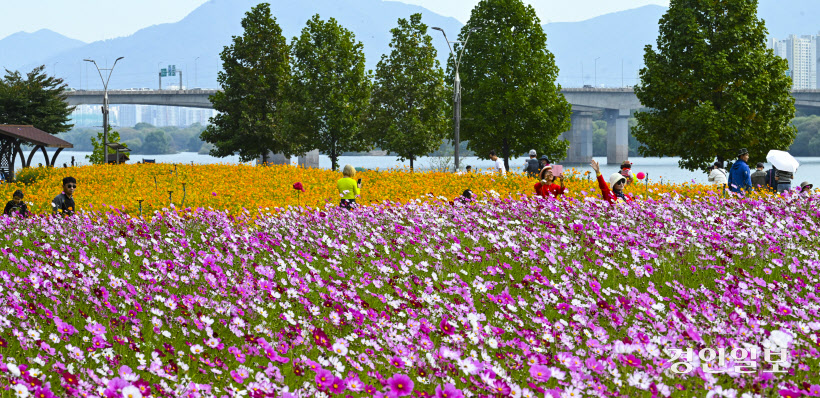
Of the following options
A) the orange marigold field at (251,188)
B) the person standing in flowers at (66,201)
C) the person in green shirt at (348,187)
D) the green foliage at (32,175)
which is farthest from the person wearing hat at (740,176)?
the green foliage at (32,175)

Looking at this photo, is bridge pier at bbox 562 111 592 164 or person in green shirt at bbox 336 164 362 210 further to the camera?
bridge pier at bbox 562 111 592 164

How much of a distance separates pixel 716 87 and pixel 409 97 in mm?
15650

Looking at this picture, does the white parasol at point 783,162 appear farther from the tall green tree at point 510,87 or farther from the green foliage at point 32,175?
the green foliage at point 32,175

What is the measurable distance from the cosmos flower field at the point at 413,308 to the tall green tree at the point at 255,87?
109 ft

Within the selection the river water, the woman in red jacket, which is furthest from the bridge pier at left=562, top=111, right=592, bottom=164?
the woman in red jacket

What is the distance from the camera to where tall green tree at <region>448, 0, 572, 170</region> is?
3969 centimetres

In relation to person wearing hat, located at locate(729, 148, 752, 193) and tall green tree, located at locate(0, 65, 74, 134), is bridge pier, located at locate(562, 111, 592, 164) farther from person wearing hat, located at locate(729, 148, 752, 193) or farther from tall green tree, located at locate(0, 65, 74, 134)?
person wearing hat, located at locate(729, 148, 752, 193)

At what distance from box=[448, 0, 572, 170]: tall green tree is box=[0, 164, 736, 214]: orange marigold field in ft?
47.1

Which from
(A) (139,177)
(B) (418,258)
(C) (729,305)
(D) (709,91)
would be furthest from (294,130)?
(C) (729,305)

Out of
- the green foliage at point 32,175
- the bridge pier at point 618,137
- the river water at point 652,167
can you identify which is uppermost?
the bridge pier at point 618,137

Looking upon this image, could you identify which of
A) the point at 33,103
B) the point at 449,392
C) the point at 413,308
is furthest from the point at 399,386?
the point at 33,103

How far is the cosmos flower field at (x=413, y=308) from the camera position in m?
4.30

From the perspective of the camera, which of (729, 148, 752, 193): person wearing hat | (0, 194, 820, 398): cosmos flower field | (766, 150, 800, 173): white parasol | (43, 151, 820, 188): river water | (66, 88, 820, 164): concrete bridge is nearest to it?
(0, 194, 820, 398): cosmos flower field

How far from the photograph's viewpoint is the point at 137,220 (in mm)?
11227
